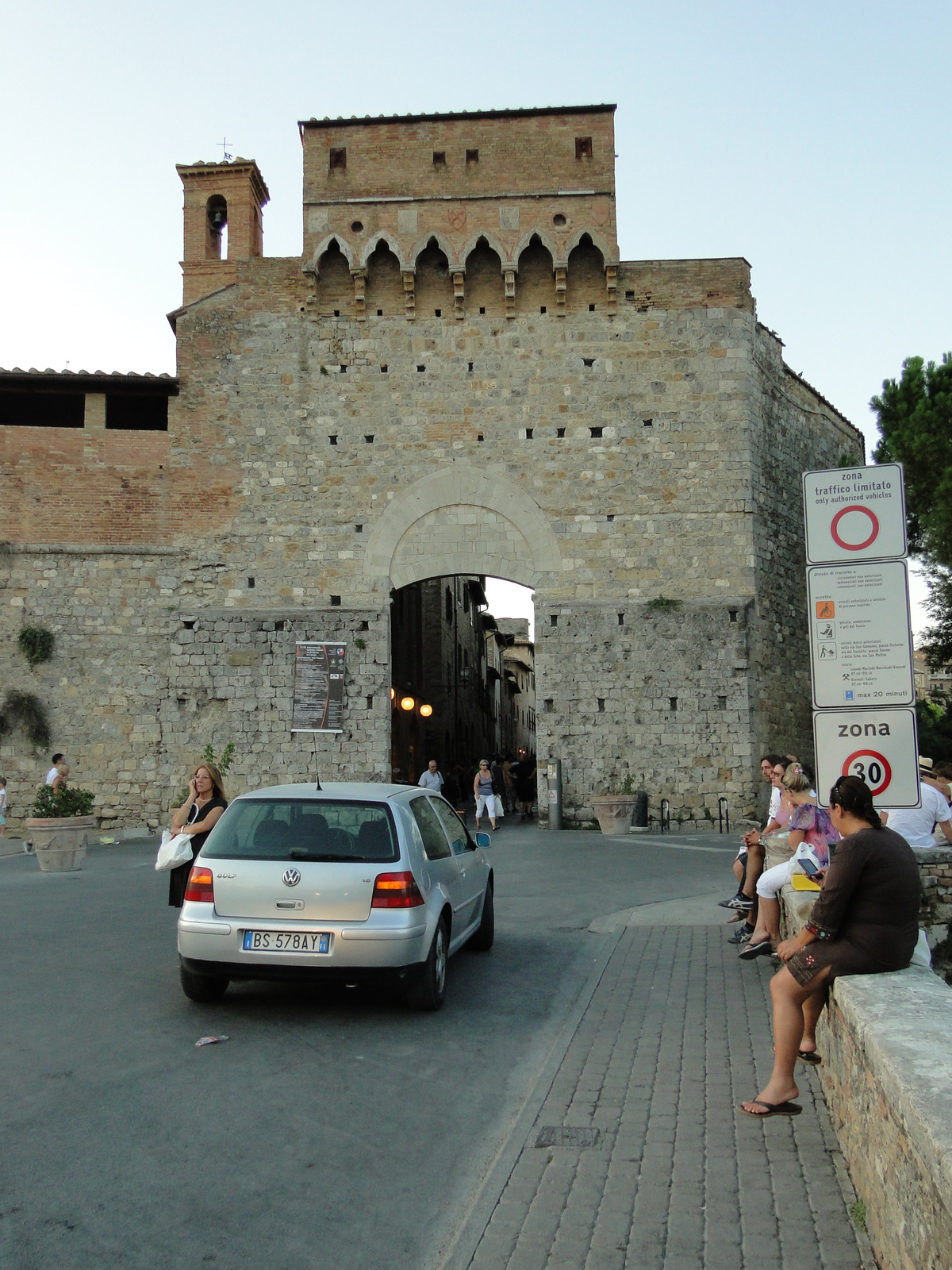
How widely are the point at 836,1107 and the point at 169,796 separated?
17.1 metres

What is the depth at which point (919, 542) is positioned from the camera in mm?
24125

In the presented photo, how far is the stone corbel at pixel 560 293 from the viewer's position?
67.1ft

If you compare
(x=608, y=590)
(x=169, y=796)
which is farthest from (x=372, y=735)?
(x=608, y=590)

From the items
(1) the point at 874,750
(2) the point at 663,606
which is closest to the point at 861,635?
(1) the point at 874,750

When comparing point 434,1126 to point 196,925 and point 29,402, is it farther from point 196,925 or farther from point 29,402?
point 29,402

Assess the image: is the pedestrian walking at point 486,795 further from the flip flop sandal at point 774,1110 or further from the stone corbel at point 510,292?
the flip flop sandal at point 774,1110

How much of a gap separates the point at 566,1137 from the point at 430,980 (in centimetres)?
198

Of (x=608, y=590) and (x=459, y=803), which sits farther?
(x=459, y=803)

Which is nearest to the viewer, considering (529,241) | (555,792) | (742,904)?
(742,904)

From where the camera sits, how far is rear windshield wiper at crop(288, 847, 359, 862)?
626 centimetres

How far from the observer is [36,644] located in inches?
779

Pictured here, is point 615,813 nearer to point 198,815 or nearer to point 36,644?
point 36,644

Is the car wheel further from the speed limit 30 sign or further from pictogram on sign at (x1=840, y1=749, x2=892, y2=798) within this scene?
pictogram on sign at (x1=840, y1=749, x2=892, y2=798)

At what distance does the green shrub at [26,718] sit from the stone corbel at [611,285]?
1340cm
